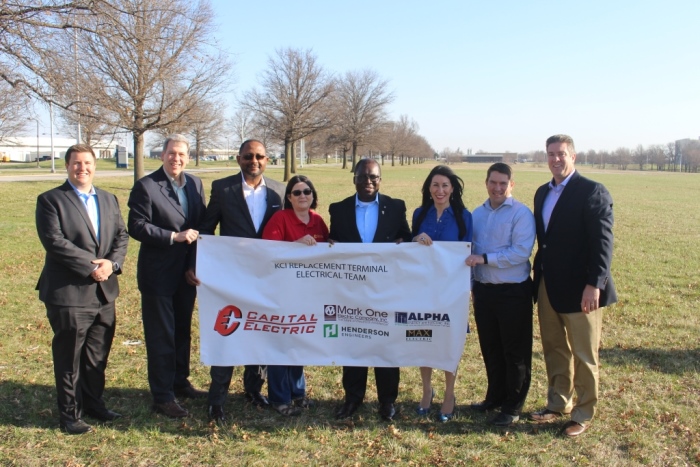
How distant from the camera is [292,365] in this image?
5.23 meters

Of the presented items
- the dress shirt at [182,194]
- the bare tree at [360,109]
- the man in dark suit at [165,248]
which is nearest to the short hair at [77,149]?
the man in dark suit at [165,248]

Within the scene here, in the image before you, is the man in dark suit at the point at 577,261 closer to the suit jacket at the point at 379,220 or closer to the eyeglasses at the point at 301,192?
the suit jacket at the point at 379,220

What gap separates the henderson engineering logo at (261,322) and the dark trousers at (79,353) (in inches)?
39.8

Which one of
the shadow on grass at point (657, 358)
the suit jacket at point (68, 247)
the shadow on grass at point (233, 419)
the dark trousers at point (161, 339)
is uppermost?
the suit jacket at point (68, 247)

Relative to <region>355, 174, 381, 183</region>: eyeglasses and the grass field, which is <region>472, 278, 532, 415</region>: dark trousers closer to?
the grass field

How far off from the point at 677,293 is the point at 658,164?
500 feet

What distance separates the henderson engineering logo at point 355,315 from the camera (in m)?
5.09

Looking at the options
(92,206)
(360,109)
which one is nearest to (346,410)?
(92,206)

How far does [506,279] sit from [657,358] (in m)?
3.20

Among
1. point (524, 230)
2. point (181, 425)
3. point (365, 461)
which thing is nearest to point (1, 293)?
point (181, 425)

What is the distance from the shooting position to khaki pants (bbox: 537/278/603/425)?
4691mm

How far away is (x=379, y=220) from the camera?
503 centimetres

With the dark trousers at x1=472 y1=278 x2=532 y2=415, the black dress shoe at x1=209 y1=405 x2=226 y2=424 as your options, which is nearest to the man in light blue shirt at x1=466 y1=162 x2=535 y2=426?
the dark trousers at x1=472 y1=278 x2=532 y2=415

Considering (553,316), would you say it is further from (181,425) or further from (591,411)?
(181,425)
